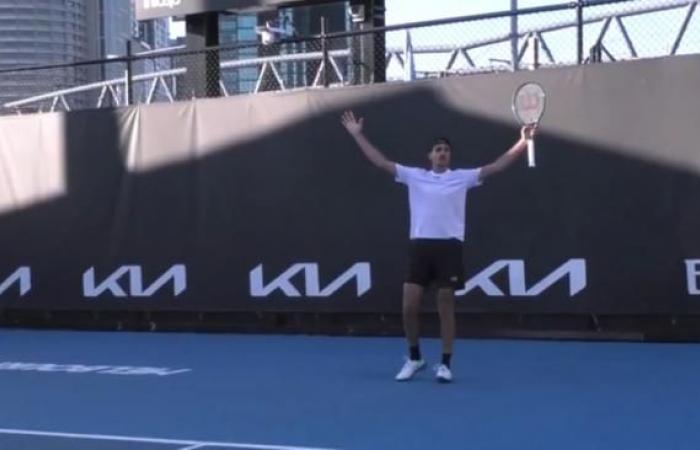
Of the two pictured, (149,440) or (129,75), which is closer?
(149,440)

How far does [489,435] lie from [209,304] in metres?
6.94

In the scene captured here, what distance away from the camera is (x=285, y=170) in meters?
14.0

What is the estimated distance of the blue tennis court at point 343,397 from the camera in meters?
7.95

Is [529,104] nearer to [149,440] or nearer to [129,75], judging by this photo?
[149,440]

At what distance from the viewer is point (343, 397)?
9516 mm

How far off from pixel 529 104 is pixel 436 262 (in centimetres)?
228

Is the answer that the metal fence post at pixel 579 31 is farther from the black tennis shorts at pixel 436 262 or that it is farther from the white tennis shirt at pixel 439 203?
the black tennis shorts at pixel 436 262

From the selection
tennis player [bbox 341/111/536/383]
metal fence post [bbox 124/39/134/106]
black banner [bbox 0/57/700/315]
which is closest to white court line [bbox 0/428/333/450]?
tennis player [bbox 341/111/536/383]

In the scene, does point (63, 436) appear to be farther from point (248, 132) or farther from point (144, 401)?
point (248, 132)

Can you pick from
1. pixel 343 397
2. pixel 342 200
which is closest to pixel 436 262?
pixel 343 397

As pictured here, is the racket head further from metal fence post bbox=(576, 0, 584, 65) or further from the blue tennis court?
the blue tennis court

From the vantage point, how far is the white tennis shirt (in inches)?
395

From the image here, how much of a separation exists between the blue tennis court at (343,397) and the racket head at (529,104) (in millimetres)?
2042

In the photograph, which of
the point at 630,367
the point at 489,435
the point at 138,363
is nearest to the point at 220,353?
the point at 138,363
